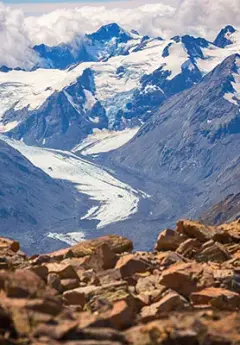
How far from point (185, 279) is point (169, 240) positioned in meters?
9.78

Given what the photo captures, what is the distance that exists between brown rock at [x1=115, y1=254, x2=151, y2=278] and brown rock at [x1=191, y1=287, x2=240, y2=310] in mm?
4285

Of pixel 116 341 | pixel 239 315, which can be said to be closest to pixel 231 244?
pixel 239 315

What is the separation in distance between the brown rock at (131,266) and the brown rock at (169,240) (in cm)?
609

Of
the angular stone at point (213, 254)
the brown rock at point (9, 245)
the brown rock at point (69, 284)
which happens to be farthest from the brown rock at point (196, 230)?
the brown rock at point (69, 284)

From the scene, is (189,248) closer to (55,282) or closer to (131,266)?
(131,266)

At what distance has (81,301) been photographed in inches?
1280

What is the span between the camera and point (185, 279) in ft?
117

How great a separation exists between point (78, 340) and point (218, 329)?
4.44 m

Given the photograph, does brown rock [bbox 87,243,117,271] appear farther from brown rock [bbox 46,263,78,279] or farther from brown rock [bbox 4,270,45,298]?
brown rock [bbox 4,270,45,298]

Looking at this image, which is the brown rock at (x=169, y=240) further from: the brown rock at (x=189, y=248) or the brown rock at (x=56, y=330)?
the brown rock at (x=56, y=330)

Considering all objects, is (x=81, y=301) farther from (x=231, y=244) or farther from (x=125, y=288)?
Result: (x=231, y=244)

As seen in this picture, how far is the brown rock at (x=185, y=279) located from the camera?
35.3 metres

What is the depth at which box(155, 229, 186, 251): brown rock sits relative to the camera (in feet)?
148

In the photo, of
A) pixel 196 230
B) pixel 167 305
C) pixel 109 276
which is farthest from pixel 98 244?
pixel 167 305
